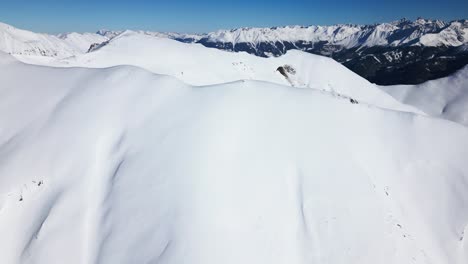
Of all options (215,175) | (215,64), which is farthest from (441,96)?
(215,175)

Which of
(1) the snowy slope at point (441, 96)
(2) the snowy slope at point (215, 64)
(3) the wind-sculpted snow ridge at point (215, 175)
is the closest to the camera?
(3) the wind-sculpted snow ridge at point (215, 175)

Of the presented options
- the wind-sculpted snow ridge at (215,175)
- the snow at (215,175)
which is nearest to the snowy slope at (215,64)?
the snow at (215,175)

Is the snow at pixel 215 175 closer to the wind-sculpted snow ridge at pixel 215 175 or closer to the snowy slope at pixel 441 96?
the wind-sculpted snow ridge at pixel 215 175

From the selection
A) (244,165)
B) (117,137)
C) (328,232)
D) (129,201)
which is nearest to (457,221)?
(328,232)

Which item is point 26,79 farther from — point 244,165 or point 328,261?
point 328,261

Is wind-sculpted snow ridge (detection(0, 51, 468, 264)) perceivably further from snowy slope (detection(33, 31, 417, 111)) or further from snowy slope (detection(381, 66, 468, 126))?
snowy slope (detection(381, 66, 468, 126))

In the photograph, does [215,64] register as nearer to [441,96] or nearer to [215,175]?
[215,175]
